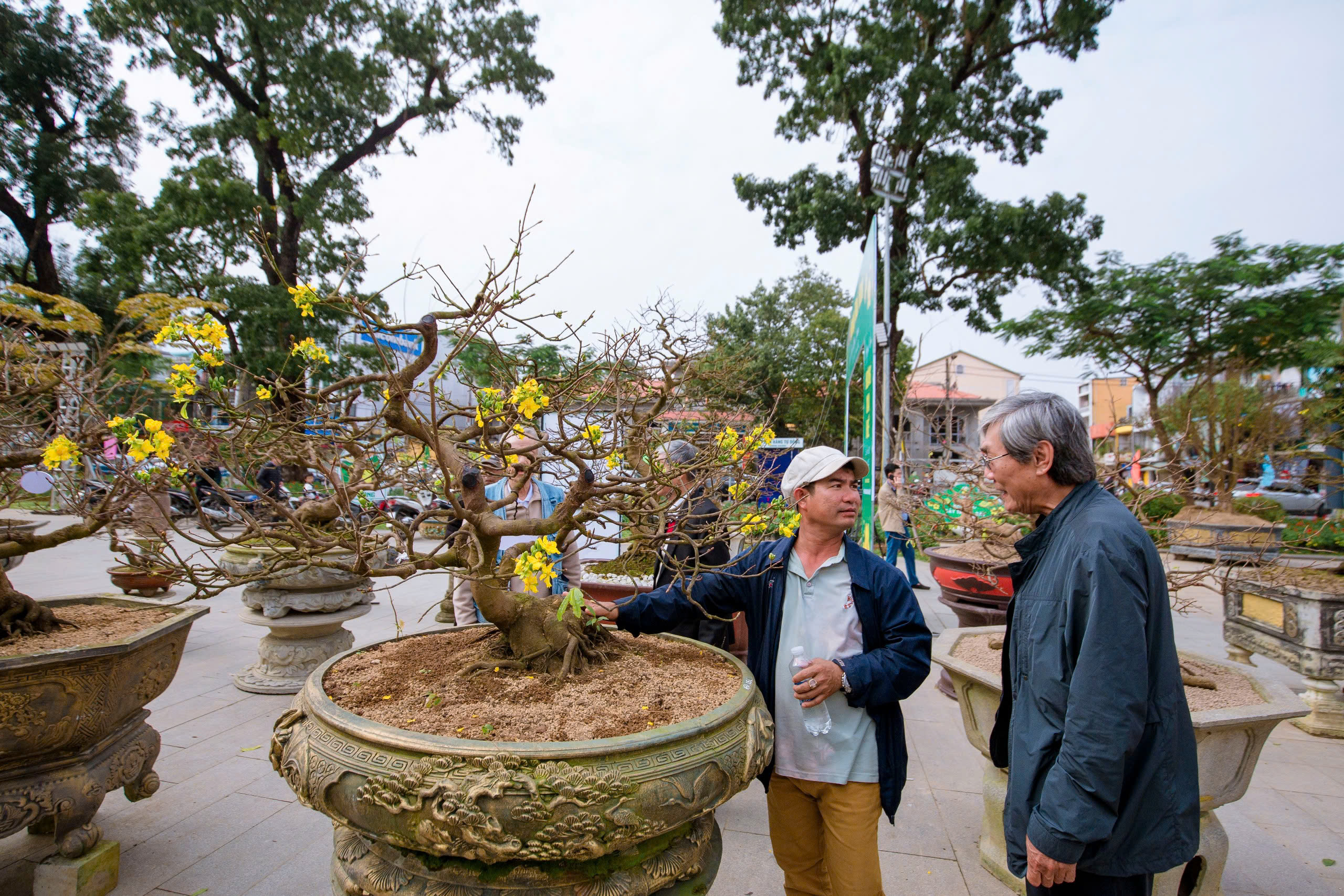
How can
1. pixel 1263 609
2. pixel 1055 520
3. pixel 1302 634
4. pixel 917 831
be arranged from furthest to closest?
1. pixel 1263 609
2. pixel 1302 634
3. pixel 917 831
4. pixel 1055 520

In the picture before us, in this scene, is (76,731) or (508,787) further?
(76,731)

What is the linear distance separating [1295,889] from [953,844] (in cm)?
113

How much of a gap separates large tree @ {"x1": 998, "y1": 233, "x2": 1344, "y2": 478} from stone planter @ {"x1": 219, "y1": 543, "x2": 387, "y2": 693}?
33.6ft

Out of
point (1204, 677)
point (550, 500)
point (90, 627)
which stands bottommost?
point (1204, 677)

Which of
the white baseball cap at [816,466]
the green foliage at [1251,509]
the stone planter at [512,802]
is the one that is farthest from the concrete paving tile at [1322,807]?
the green foliage at [1251,509]

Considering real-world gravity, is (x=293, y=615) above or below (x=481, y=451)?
below

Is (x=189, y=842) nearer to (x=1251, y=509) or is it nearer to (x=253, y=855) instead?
(x=253, y=855)

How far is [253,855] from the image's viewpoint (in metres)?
2.57

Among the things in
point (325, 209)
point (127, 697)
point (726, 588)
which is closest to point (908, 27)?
point (325, 209)

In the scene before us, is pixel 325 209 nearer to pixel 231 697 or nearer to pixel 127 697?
pixel 231 697

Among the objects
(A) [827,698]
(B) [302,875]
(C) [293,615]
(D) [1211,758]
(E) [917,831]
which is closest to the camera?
(A) [827,698]

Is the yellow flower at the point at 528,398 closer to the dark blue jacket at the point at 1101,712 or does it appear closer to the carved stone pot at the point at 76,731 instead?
the dark blue jacket at the point at 1101,712

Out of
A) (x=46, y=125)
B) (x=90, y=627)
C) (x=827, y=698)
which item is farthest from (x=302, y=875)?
(x=46, y=125)

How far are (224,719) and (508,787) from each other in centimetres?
350
